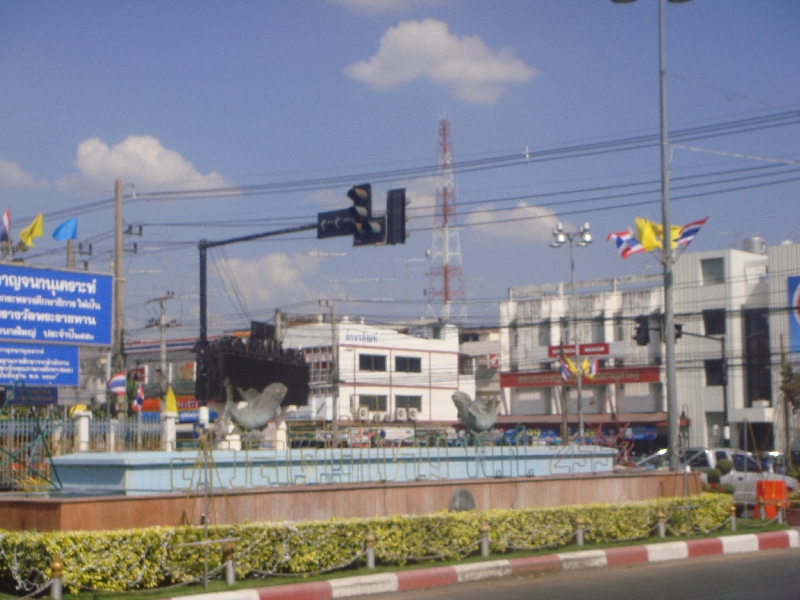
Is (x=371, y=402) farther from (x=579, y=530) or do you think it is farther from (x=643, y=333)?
(x=579, y=530)

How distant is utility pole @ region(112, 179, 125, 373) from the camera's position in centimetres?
2688

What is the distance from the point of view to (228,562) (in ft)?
37.4

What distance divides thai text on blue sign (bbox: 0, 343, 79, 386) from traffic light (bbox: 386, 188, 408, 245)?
26.9ft

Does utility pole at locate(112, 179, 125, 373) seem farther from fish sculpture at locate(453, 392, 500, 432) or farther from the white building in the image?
the white building

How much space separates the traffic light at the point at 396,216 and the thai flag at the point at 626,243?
32.8 feet

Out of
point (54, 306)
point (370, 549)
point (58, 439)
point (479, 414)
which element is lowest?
point (370, 549)

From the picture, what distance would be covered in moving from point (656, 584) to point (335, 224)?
6981 mm

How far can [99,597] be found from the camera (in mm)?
10289

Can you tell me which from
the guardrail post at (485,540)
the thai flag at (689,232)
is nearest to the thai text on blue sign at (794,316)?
the thai flag at (689,232)

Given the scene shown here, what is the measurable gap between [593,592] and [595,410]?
4909 cm

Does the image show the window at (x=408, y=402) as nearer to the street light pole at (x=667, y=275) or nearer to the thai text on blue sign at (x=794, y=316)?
the thai text on blue sign at (x=794, y=316)

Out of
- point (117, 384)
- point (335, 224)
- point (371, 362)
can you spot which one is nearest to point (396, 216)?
point (335, 224)

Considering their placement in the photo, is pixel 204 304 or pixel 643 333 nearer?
pixel 204 304

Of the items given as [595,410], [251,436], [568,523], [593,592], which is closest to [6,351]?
[251,436]
